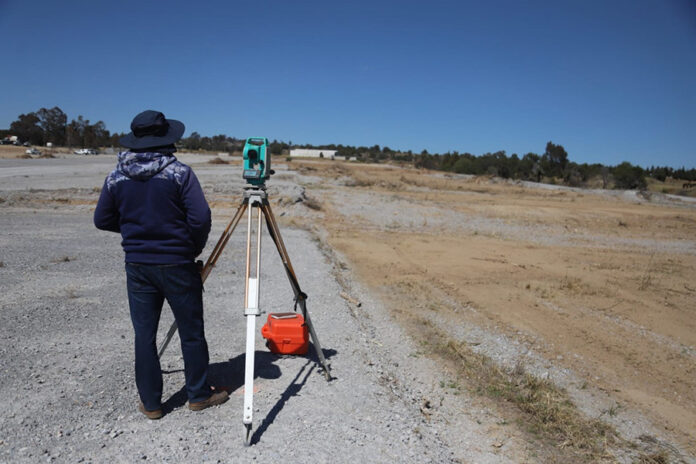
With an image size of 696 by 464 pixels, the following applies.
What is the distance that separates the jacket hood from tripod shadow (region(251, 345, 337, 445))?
186cm

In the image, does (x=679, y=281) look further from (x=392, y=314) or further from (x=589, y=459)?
(x=589, y=459)

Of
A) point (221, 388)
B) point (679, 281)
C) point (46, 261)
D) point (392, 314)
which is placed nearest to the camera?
point (221, 388)

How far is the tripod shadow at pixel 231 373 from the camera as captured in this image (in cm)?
341

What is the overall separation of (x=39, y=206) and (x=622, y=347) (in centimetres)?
Answer: 1674

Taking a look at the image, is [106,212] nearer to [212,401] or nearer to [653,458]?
[212,401]

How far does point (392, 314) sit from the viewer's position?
275 inches

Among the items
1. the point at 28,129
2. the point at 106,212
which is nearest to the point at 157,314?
the point at 106,212

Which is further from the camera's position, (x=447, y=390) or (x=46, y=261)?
(x=46, y=261)

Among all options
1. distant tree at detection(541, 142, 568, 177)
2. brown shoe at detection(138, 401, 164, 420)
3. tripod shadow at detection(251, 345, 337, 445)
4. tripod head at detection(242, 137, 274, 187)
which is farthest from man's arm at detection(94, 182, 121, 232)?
distant tree at detection(541, 142, 568, 177)

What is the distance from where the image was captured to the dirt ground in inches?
225

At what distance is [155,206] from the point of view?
9.30 feet

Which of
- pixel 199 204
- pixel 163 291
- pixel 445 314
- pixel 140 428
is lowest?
pixel 445 314

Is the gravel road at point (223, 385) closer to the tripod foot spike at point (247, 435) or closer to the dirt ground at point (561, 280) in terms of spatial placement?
the tripod foot spike at point (247, 435)

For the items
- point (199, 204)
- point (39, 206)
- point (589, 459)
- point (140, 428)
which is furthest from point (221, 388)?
point (39, 206)
